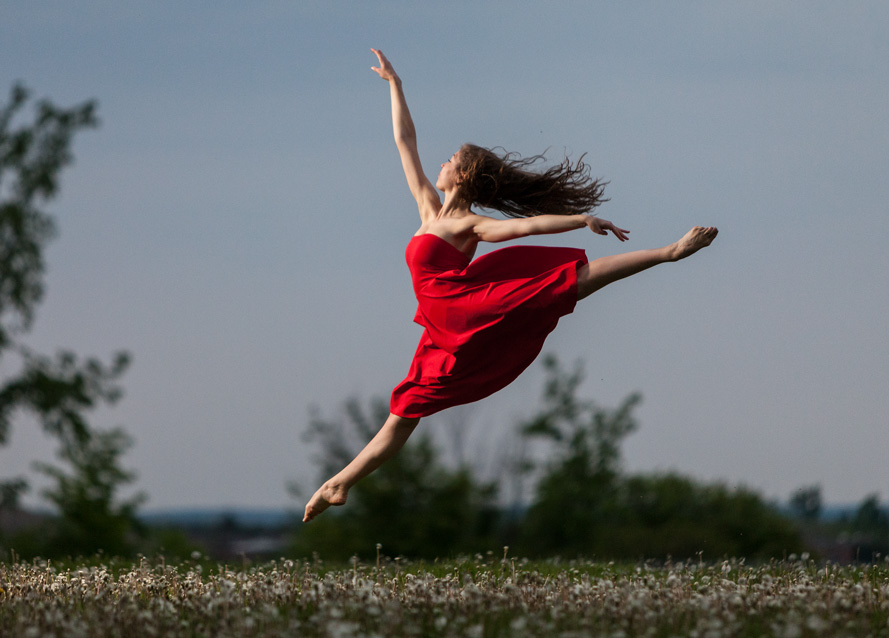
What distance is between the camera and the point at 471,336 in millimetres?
6949

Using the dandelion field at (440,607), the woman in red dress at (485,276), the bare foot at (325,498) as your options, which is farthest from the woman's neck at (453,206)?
the dandelion field at (440,607)

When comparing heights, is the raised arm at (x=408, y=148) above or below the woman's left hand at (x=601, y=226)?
above

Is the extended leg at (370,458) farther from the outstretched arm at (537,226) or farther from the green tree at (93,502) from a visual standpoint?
the green tree at (93,502)

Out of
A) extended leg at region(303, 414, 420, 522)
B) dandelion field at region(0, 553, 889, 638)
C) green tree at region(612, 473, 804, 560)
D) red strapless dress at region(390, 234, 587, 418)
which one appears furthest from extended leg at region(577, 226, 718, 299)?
green tree at region(612, 473, 804, 560)

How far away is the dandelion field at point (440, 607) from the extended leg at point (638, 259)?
7.28 feet

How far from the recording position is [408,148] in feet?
25.9

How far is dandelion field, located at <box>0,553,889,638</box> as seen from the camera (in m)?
5.00

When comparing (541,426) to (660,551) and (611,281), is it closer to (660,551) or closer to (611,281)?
(660,551)

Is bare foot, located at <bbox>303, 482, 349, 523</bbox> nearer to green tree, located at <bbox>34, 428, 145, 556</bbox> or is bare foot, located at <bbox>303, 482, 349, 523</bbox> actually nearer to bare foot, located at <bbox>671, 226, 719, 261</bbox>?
bare foot, located at <bbox>671, 226, 719, 261</bbox>

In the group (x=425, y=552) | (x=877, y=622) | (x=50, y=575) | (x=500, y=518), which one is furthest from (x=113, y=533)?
(x=877, y=622)

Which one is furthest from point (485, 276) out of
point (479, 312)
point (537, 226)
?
point (537, 226)

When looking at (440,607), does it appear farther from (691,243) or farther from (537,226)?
(691,243)

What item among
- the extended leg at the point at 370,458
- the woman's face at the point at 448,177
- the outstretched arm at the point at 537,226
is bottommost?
the extended leg at the point at 370,458

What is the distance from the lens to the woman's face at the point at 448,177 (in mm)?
A: 7422
